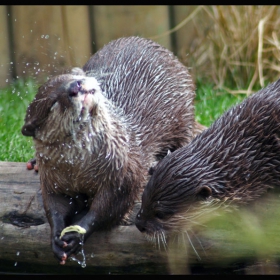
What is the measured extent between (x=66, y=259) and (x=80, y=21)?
403 centimetres

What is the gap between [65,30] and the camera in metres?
6.96

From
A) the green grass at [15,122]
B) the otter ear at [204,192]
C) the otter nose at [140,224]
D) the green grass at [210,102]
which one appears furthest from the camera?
the green grass at [210,102]

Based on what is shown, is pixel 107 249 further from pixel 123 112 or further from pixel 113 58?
pixel 113 58

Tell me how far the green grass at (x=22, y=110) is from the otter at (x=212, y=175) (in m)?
1.43

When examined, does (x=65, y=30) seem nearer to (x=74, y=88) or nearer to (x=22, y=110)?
(x=22, y=110)

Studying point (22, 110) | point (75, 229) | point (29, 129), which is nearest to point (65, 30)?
point (22, 110)

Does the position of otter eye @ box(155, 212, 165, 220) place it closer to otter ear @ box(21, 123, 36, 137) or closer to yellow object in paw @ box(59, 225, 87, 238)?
yellow object in paw @ box(59, 225, 87, 238)

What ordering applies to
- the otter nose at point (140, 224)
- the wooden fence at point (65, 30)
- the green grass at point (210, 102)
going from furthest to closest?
1. the wooden fence at point (65, 30)
2. the green grass at point (210, 102)
3. the otter nose at point (140, 224)

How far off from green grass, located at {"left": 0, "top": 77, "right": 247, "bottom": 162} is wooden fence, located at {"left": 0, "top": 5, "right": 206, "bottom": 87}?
43cm

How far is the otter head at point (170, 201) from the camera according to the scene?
3.22 metres

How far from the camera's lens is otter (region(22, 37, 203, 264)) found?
10.4ft

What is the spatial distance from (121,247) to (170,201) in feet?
1.20

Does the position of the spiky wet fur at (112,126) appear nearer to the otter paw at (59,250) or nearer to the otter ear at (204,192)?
the otter paw at (59,250)

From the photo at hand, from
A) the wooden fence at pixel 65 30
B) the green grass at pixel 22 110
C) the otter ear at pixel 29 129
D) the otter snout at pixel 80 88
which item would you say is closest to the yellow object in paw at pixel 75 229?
the otter ear at pixel 29 129
